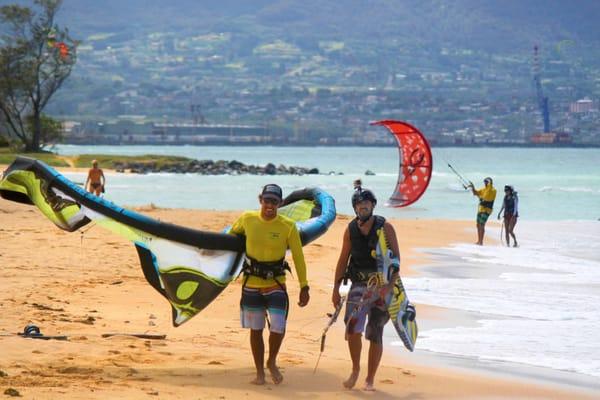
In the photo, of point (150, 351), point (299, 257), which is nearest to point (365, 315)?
point (299, 257)

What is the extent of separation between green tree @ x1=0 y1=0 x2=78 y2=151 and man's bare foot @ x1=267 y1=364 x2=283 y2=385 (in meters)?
53.5

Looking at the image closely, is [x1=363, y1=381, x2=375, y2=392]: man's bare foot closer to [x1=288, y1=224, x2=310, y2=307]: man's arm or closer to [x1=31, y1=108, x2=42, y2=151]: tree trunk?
[x1=288, y1=224, x2=310, y2=307]: man's arm

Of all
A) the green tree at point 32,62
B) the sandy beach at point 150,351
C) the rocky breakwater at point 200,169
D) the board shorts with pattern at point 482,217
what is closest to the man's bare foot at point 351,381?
the sandy beach at point 150,351

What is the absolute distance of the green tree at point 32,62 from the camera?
203 feet

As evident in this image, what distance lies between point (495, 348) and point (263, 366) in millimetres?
3057

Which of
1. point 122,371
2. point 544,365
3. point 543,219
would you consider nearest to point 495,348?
point 544,365

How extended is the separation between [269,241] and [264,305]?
436 mm

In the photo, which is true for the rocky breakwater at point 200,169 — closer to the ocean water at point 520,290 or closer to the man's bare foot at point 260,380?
the ocean water at point 520,290

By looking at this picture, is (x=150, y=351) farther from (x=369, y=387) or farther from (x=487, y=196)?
(x=487, y=196)

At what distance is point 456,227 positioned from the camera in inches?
1184

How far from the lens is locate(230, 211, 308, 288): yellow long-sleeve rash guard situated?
8906 mm

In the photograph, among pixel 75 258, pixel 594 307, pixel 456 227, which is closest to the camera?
pixel 594 307

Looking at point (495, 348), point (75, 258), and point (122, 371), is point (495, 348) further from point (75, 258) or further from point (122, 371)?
point (75, 258)

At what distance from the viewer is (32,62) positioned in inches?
2515
